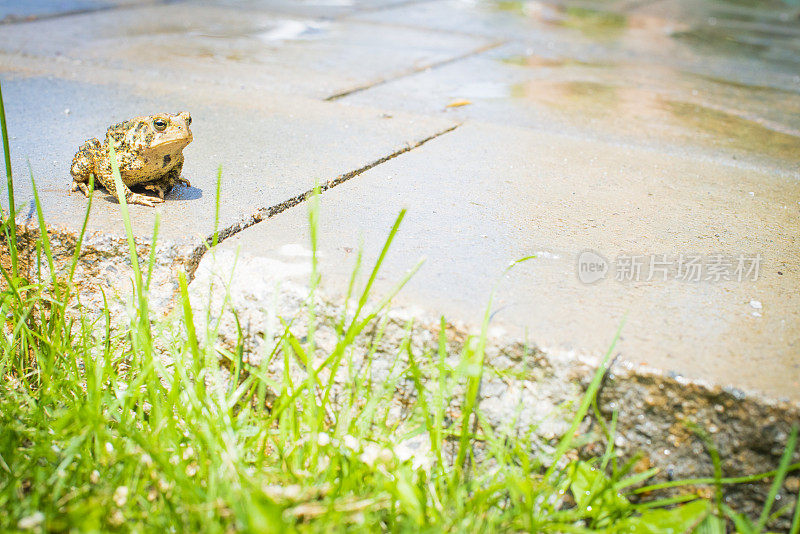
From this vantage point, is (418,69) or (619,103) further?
(418,69)

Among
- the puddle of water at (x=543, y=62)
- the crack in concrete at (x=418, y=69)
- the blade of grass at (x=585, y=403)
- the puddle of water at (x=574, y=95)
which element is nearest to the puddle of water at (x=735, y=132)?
the puddle of water at (x=574, y=95)

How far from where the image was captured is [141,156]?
185 centimetres

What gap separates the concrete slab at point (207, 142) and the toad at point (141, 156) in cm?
5

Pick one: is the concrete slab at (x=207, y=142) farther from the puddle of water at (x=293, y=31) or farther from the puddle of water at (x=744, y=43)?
the puddle of water at (x=744, y=43)

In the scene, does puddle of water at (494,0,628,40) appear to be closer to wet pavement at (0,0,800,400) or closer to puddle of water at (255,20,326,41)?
wet pavement at (0,0,800,400)

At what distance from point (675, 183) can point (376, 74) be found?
1795 millimetres

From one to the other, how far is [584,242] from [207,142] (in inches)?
53.8

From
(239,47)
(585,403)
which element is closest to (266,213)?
(585,403)

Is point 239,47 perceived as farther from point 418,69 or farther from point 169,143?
point 169,143

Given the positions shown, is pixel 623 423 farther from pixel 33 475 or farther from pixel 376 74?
pixel 376 74

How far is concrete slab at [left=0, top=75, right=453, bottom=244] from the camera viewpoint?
1.79 metres

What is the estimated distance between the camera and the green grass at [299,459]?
113 cm

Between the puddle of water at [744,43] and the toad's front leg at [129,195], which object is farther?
the puddle of water at [744,43]

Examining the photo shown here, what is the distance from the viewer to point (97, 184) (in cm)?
196
